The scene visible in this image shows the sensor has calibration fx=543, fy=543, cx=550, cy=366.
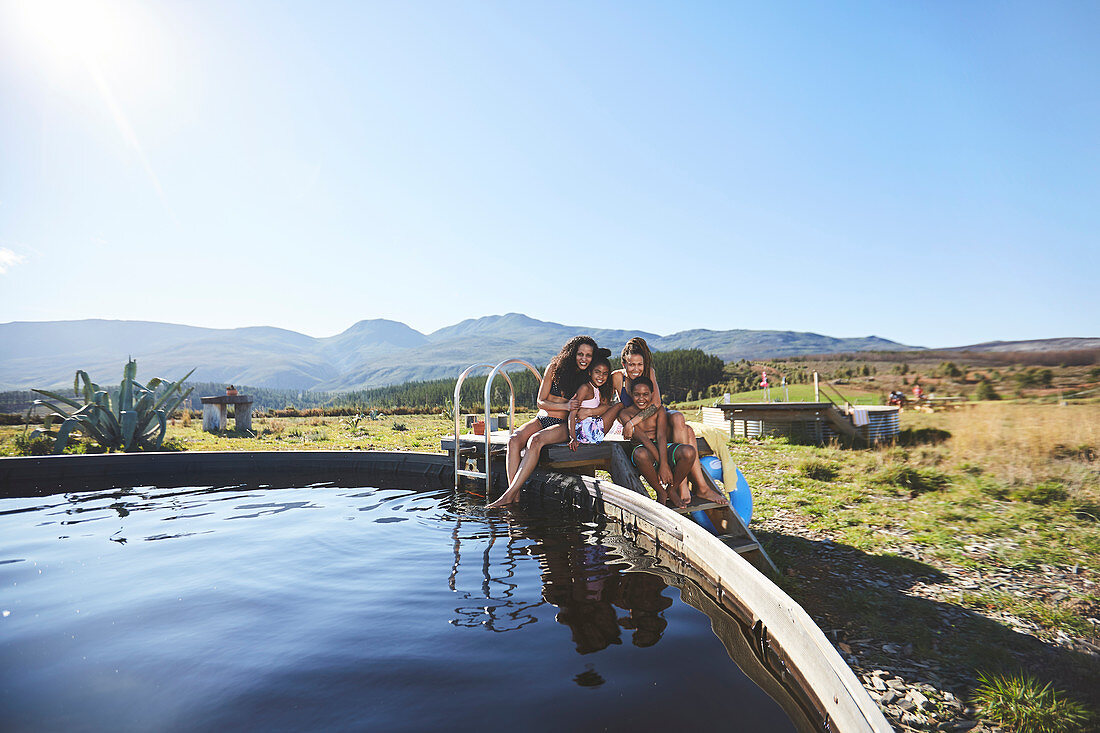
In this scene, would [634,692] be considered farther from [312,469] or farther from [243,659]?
[312,469]

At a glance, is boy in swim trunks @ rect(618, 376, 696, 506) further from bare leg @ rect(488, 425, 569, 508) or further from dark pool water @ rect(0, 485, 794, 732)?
bare leg @ rect(488, 425, 569, 508)

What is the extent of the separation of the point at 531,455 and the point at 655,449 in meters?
1.42

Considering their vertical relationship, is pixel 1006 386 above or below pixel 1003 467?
above

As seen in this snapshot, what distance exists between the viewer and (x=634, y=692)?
2.25m

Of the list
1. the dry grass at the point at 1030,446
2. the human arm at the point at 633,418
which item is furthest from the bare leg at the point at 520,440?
the dry grass at the point at 1030,446

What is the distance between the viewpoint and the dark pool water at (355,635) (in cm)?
215

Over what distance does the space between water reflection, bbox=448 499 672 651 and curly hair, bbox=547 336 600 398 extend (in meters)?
1.40

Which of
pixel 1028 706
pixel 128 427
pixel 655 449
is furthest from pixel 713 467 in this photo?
pixel 128 427

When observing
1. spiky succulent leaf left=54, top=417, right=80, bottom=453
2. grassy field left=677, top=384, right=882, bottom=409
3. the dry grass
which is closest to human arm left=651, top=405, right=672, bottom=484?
the dry grass

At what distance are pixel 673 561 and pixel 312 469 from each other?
22.8 feet

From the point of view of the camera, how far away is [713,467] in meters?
4.92

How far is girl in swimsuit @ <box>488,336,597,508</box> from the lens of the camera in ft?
18.2

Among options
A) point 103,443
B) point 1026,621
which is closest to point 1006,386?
point 1026,621

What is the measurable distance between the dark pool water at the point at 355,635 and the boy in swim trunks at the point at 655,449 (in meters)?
0.68
